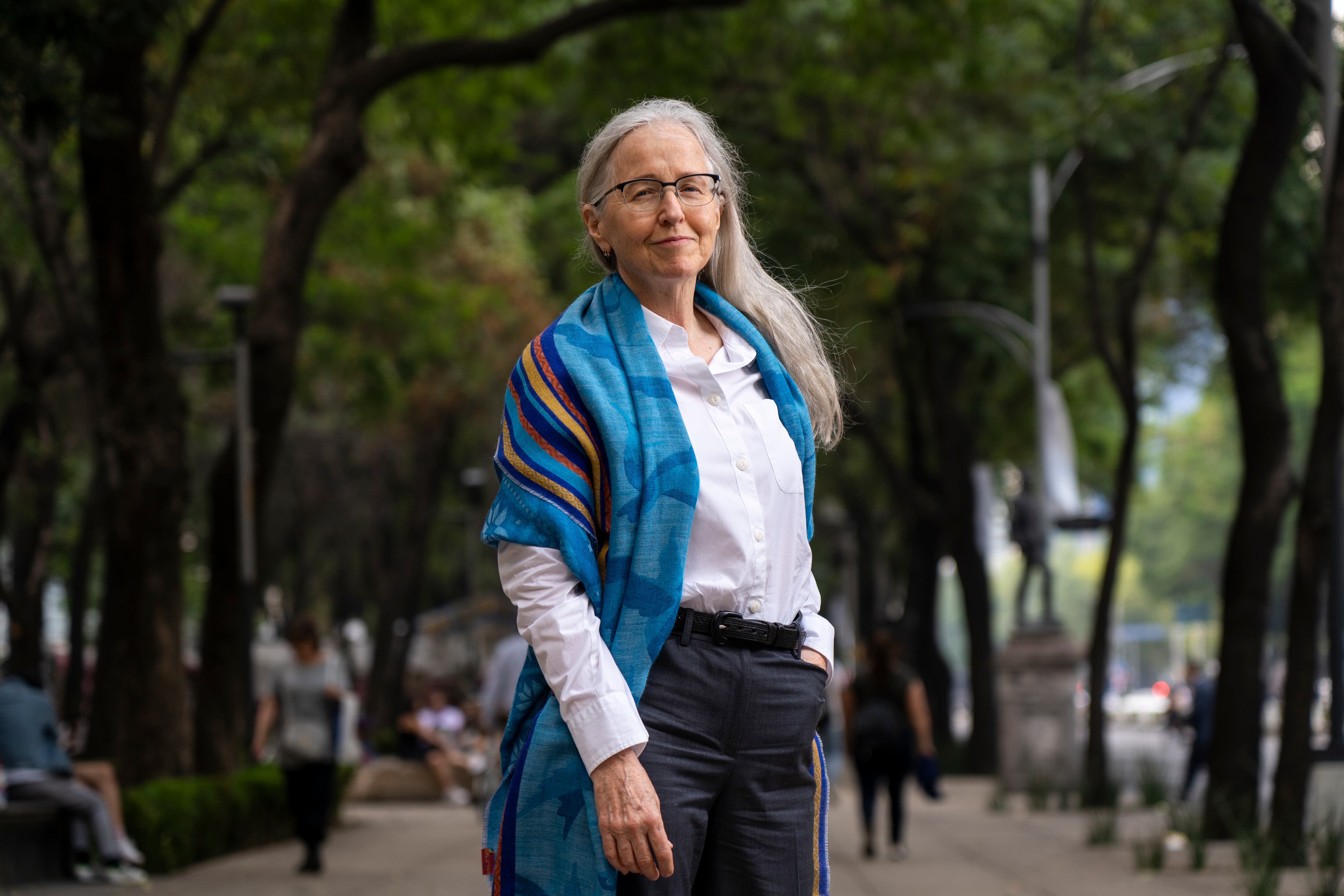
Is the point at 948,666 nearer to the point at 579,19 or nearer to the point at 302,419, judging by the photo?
the point at 302,419

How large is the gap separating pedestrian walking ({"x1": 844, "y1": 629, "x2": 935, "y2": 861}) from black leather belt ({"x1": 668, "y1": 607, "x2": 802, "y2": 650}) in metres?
10.0

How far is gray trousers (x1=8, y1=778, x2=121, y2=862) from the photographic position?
35.9 feet

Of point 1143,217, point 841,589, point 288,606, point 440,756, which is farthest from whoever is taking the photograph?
point 288,606

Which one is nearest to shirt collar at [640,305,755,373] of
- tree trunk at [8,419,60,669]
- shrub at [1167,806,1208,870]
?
shrub at [1167,806,1208,870]

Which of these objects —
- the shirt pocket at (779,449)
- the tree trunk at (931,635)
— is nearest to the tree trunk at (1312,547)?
the shirt pocket at (779,449)

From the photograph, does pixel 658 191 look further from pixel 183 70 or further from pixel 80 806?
pixel 183 70

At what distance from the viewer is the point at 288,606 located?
41219 mm

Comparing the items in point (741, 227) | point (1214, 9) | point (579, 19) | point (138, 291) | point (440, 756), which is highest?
point (1214, 9)

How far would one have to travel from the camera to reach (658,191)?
2.94 meters

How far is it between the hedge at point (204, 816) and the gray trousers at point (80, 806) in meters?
0.48

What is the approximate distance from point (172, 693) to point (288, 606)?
2902 cm

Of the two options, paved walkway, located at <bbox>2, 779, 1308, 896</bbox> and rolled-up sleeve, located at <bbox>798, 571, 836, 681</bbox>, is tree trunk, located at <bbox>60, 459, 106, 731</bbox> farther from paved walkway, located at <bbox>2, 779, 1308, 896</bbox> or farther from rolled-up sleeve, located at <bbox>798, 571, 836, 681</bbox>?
rolled-up sleeve, located at <bbox>798, 571, 836, 681</bbox>

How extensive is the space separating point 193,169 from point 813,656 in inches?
584

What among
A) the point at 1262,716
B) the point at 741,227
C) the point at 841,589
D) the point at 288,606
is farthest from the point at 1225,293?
the point at 288,606
